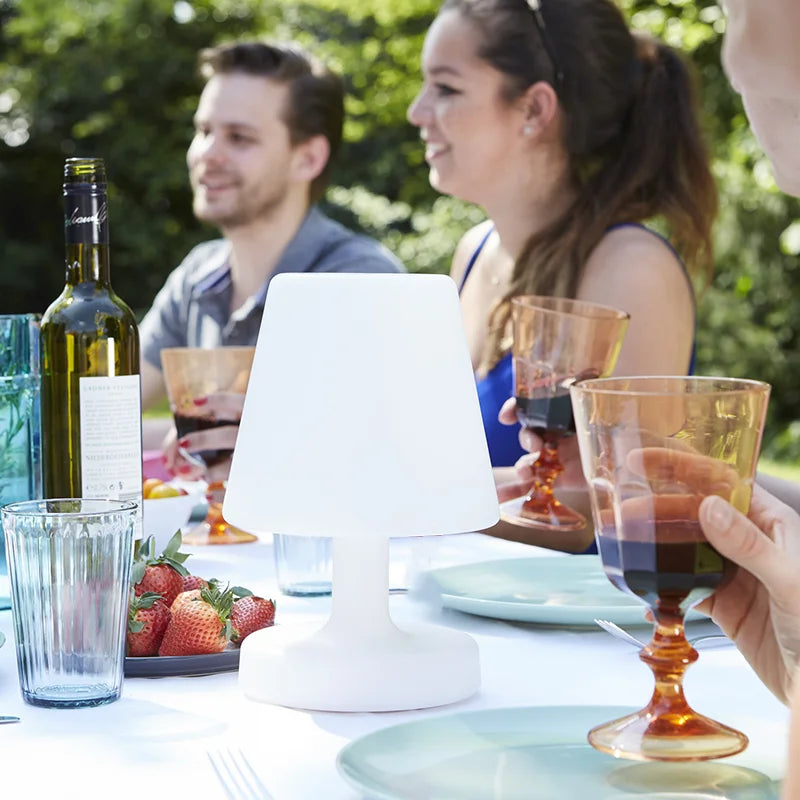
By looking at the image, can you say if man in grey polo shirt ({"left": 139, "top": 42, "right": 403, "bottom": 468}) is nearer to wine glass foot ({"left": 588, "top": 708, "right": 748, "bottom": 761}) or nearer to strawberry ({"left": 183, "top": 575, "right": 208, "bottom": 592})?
strawberry ({"left": 183, "top": 575, "right": 208, "bottom": 592})

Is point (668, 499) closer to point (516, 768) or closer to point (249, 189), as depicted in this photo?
point (516, 768)

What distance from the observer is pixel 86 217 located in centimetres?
148

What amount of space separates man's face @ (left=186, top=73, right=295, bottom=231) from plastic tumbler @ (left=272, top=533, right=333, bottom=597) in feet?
9.34

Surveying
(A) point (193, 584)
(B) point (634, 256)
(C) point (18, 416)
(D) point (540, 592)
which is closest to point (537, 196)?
(B) point (634, 256)

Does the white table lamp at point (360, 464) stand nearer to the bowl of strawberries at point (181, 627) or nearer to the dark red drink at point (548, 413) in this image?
the bowl of strawberries at point (181, 627)

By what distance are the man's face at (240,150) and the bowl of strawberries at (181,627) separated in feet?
10.2

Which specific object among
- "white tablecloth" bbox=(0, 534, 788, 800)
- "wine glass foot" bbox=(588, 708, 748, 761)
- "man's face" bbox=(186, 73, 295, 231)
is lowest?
"white tablecloth" bbox=(0, 534, 788, 800)

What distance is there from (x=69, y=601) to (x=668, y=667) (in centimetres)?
50

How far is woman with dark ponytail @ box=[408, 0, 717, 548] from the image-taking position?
9.96 ft

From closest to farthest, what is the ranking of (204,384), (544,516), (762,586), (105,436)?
(762,586), (105,436), (544,516), (204,384)

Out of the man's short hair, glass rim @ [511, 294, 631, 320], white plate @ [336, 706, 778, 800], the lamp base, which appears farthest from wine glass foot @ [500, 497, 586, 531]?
the man's short hair

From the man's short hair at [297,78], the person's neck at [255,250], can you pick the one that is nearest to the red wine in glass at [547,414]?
the person's neck at [255,250]

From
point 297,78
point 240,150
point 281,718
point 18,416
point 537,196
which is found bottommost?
point 281,718

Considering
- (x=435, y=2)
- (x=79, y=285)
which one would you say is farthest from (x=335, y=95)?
(x=435, y=2)
